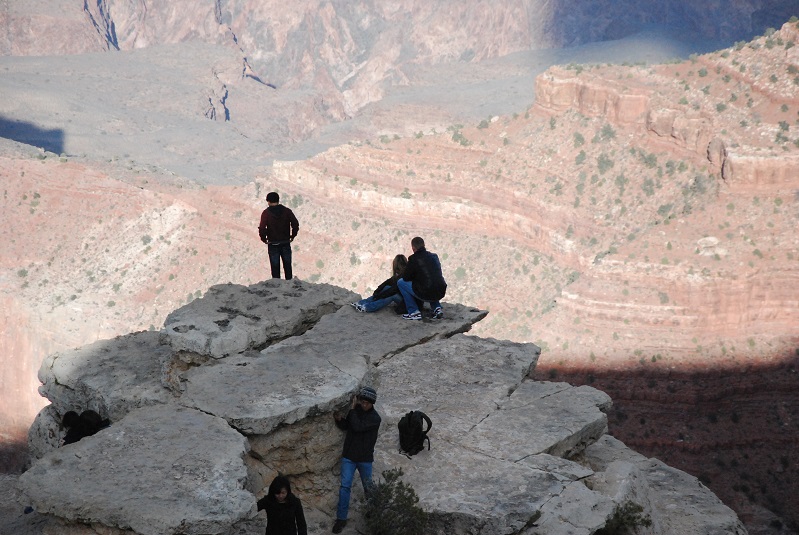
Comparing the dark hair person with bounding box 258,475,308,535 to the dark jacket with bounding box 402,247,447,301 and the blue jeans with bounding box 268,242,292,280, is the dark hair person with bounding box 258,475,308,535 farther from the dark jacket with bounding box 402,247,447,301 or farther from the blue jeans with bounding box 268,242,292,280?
the blue jeans with bounding box 268,242,292,280

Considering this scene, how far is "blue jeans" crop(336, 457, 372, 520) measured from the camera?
13.4 m

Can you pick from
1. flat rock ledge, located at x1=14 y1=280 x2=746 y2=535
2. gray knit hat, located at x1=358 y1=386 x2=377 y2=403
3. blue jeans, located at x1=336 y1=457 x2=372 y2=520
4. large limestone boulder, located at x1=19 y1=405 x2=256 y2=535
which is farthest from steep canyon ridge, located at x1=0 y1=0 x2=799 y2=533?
large limestone boulder, located at x1=19 y1=405 x2=256 y2=535

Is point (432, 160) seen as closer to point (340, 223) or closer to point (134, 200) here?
point (340, 223)

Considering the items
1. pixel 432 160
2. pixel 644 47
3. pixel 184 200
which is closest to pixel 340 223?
pixel 432 160

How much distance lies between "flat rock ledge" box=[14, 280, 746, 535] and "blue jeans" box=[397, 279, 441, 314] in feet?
0.96

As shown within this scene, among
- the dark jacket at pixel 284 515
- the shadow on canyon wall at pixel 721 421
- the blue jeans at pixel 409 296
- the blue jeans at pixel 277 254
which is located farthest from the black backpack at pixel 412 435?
the shadow on canyon wall at pixel 721 421

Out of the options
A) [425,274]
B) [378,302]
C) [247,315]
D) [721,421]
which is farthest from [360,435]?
[721,421]

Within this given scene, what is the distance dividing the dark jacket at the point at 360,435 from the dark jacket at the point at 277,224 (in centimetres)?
720

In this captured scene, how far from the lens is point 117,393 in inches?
618

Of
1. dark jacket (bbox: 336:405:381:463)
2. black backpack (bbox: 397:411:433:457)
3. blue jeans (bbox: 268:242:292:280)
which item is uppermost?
blue jeans (bbox: 268:242:292:280)

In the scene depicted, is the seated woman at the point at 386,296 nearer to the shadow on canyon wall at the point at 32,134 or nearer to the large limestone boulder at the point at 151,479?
the large limestone boulder at the point at 151,479

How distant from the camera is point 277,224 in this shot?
1973cm

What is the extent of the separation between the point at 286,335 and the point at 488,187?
30676mm

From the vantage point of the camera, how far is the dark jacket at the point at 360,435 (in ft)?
43.1
